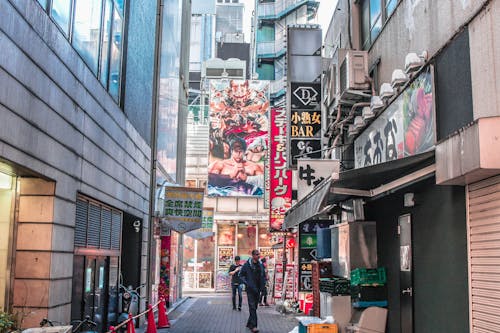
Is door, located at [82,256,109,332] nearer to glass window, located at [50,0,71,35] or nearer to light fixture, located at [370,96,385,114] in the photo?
glass window, located at [50,0,71,35]

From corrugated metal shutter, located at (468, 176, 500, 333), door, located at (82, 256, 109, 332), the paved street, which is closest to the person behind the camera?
corrugated metal shutter, located at (468, 176, 500, 333)

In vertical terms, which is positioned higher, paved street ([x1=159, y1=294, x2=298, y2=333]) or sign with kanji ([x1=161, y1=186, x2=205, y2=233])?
sign with kanji ([x1=161, y1=186, x2=205, y2=233])

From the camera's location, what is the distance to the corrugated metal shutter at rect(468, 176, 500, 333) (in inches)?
254

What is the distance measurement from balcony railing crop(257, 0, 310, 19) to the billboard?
23.8 meters

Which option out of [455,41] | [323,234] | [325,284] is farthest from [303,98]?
[455,41]

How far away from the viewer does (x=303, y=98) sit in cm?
1636

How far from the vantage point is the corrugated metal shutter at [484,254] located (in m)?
6.45


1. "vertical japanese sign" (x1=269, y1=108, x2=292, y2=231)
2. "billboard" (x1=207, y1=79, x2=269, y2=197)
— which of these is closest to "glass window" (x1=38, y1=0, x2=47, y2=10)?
"vertical japanese sign" (x1=269, y1=108, x2=292, y2=231)

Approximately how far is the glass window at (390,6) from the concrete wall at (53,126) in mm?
5909

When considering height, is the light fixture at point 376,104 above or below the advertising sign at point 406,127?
above

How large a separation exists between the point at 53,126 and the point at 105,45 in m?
4.36

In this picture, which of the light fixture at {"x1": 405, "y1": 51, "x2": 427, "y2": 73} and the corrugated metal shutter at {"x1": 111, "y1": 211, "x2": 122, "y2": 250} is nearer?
the light fixture at {"x1": 405, "y1": 51, "x2": 427, "y2": 73}

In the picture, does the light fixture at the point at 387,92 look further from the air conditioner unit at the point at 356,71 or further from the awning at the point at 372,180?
the awning at the point at 372,180

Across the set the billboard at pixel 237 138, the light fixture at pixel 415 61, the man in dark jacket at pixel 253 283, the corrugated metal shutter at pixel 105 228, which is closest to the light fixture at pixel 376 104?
the light fixture at pixel 415 61
